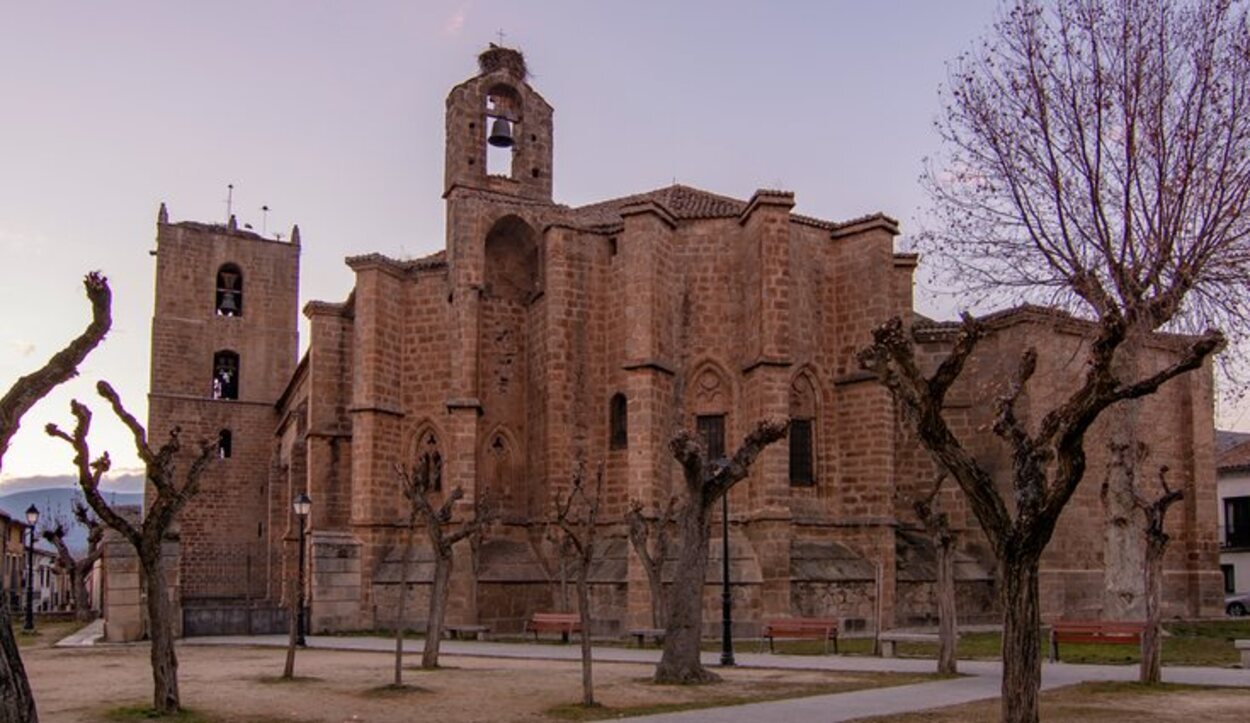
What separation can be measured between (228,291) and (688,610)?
36.9m

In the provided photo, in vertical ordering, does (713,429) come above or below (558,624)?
above

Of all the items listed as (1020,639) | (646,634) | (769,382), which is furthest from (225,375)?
(1020,639)

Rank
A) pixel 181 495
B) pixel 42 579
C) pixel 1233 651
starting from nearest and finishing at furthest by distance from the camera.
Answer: pixel 181 495 → pixel 1233 651 → pixel 42 579

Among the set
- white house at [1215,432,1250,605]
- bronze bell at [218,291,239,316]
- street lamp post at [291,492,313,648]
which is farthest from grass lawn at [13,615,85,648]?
white house at [1215,432,1250,605]

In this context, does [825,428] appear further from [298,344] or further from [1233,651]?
[298,344]

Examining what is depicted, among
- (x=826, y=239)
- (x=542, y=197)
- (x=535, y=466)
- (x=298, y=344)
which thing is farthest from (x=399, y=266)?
(x=298, y=344)

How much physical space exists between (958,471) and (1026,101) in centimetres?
1450

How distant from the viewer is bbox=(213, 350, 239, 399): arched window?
4784cm

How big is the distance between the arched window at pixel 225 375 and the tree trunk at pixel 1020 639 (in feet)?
140

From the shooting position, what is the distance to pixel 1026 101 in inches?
873

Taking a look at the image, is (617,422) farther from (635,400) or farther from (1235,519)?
(1235,519)

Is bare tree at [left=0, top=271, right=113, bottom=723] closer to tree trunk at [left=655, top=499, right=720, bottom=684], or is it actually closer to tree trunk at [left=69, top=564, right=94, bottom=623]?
tree trunk at [left=655, top=499, right=720, bottom=684]

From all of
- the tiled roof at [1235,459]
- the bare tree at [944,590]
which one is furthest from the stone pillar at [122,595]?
the tiled roof at [1235,459]

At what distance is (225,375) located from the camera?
158ft
